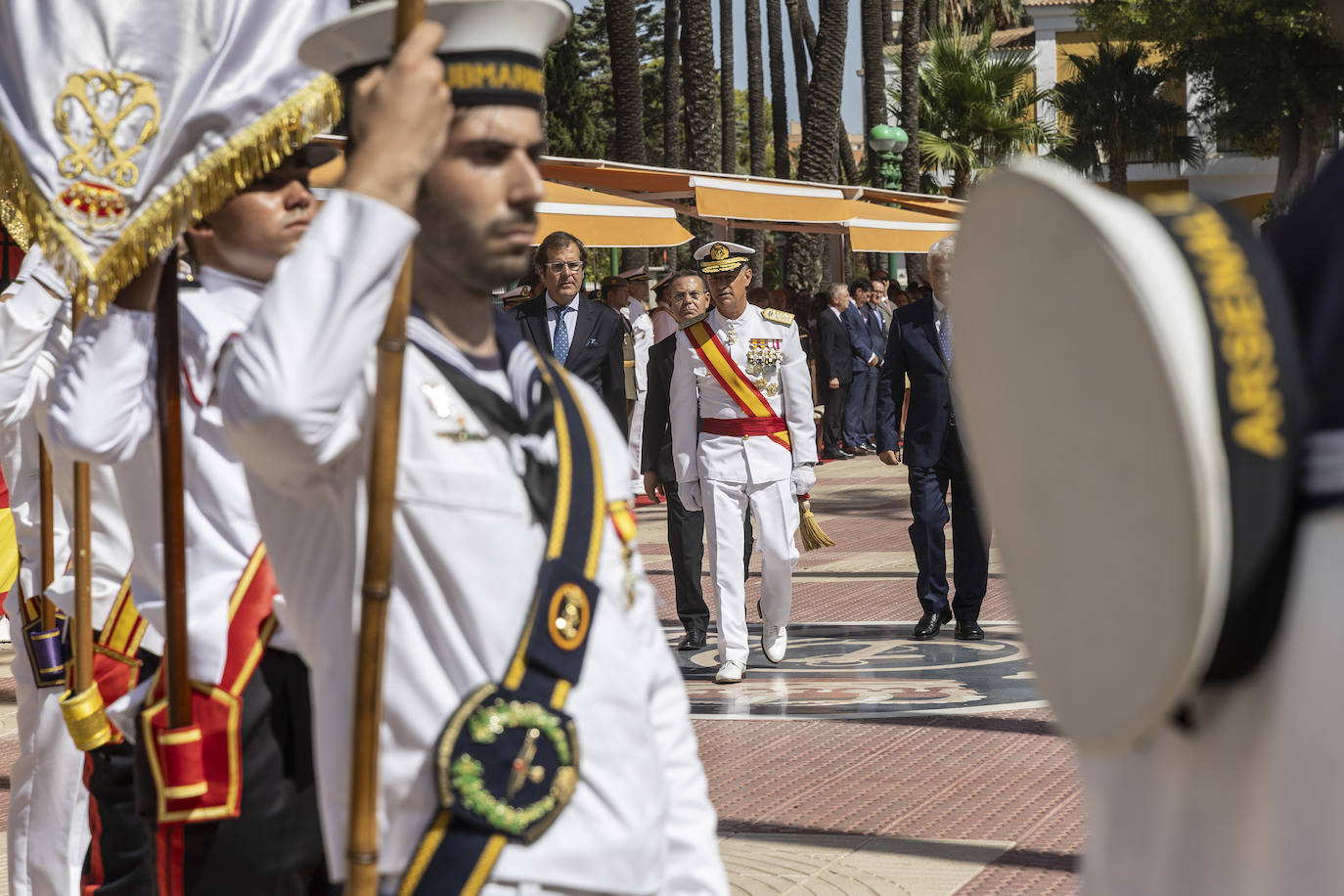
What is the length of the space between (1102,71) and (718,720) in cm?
4372

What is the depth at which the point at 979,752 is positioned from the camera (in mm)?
6398

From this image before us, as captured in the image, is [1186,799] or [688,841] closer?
[1186,799]

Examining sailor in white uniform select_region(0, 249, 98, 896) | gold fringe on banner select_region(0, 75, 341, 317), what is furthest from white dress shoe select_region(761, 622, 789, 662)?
gold fringe on banner select_region(0, 75, 341, 317)

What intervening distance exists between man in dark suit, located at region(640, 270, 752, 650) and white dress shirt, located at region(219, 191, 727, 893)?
21.6 ft

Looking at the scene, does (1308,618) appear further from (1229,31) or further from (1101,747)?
(1229,31)

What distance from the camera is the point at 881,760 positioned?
633cm

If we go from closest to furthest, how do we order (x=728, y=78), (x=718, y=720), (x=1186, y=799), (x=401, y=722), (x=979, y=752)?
1. (x=1186, y=799)
2. (x=401, y=722)
3. (x=979, y=752)
4. (x=718, y=720)
5. (x=728, y=78)

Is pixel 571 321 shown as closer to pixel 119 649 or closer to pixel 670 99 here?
pixel 119 649

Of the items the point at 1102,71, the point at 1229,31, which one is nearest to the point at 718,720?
the point at 1229,31

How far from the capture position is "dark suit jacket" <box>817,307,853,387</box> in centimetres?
2014

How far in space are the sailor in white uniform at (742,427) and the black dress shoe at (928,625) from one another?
78 centimetres

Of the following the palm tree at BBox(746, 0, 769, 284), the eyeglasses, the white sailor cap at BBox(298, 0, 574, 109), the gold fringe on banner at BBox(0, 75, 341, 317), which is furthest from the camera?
the palm tree at BBox(746, 0, 769, 284)

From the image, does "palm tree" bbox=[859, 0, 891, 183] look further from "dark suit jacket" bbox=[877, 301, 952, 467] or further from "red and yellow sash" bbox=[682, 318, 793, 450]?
"red and yellow sash" bbox=[682, 318, 793, 450]

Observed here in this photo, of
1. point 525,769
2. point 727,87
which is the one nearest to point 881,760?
point 525,769
